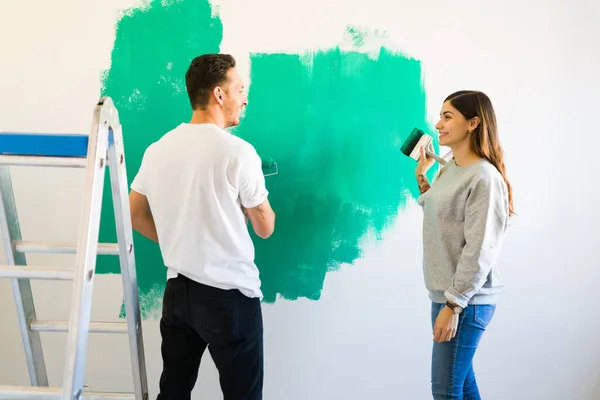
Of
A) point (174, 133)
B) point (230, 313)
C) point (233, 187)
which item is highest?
point (174, 133)

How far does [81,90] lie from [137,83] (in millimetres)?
182

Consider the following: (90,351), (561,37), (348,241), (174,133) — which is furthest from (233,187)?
(561,37)

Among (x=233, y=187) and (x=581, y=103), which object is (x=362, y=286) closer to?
(x=233, y=187)

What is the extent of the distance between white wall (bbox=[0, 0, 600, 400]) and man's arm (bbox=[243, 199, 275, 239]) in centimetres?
47

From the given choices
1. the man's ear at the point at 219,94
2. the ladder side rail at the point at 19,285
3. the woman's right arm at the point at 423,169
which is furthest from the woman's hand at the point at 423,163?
the ladder side rail at the point at 19,285

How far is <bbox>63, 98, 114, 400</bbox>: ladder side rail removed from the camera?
831mm

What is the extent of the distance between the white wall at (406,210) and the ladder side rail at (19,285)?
1.51ft

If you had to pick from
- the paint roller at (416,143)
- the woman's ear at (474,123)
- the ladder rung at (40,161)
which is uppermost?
the woman's ear at (474,123)

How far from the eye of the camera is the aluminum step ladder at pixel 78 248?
0.84 m

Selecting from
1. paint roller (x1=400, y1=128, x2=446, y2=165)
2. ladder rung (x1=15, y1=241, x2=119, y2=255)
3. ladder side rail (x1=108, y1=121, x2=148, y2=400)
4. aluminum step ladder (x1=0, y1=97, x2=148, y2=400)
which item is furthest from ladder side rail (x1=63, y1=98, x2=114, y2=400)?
paint roller (x1=400, y1=128, x2=446, y2=165)

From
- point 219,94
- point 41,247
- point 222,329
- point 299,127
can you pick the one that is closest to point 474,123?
point 299,127

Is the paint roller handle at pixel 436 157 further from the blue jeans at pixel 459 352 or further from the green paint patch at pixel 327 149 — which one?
the blue jeans at pixel 459 352

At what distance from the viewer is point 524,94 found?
1649 mm

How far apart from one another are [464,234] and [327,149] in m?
0.56
